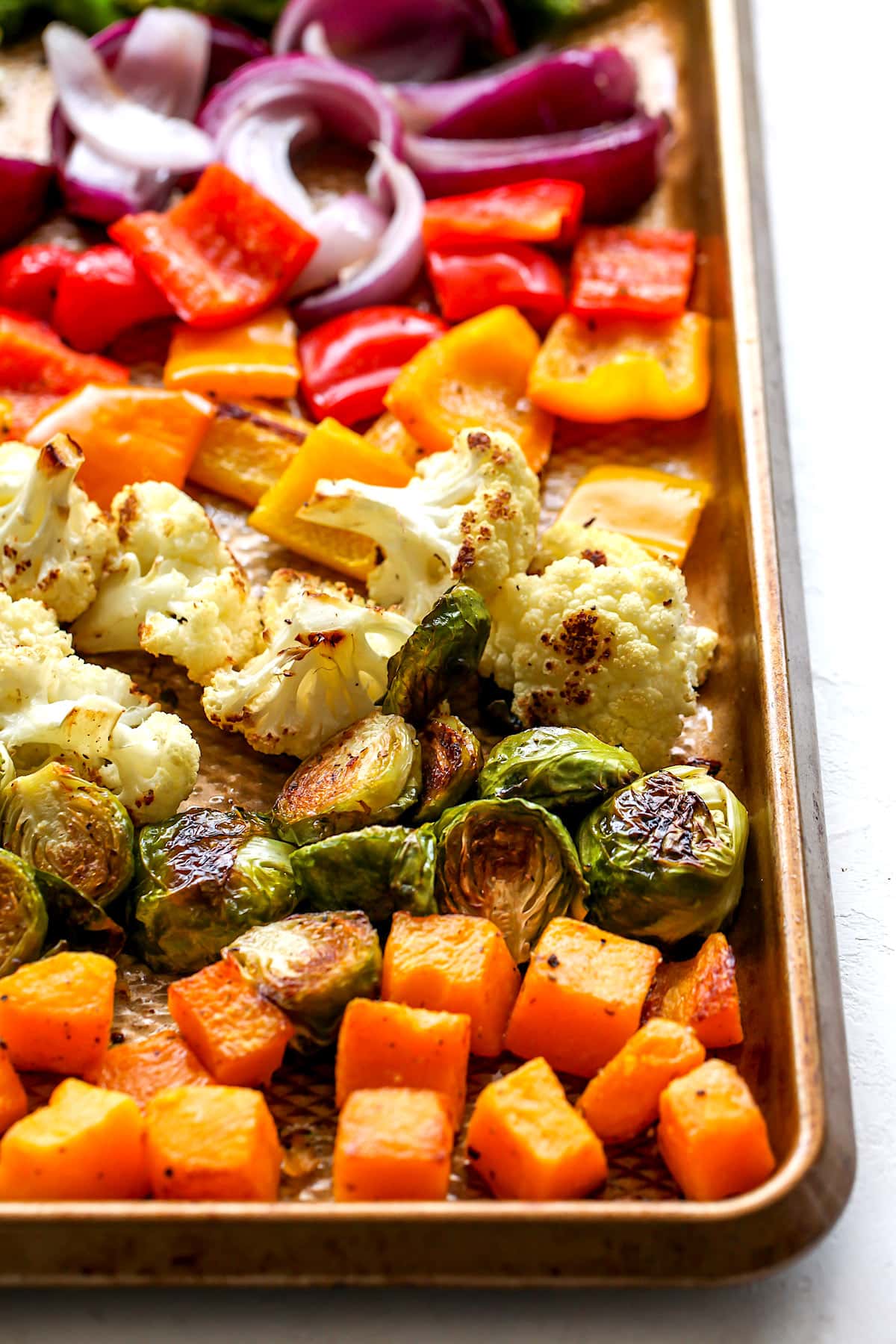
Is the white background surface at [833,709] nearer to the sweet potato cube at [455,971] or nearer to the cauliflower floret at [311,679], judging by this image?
the sweet potato cube at [455,971]

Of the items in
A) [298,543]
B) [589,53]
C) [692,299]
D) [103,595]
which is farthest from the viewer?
[589,53]

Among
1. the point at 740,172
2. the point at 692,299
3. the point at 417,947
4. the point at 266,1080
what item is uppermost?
the point at 740,172

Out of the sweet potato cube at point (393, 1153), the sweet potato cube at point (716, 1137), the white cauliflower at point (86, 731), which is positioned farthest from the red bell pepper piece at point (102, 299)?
the sweet potato cube at point (716, 1137)

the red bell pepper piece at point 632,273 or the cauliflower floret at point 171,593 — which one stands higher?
the red bell pepper piece at point 632,273

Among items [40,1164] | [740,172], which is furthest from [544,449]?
[40,1164]

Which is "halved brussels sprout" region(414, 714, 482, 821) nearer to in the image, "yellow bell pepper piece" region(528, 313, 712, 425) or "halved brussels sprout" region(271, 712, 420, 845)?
"halved brussels sprout" region(271, 712, 420, 845)

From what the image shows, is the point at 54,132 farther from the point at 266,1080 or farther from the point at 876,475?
the point at 266,1080

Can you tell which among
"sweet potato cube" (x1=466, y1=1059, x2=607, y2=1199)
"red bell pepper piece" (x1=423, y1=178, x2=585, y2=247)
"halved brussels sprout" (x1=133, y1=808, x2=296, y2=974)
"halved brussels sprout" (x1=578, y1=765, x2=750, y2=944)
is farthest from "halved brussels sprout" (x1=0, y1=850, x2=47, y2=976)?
"red bell pepper piece" (x1=423, y1=178, x2=585, y2=247)
